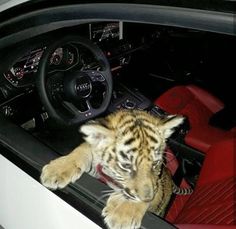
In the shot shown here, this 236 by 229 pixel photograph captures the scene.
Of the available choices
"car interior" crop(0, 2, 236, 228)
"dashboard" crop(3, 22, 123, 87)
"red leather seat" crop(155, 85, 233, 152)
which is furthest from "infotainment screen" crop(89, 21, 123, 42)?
"red leather seat" crop(155, 85, 233, 152)

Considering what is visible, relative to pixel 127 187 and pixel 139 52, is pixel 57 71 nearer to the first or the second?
pixel 127 187

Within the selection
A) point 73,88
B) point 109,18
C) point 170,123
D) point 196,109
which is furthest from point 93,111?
point 196,109

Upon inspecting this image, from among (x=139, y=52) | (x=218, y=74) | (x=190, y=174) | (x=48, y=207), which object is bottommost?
(x=218, y=74)

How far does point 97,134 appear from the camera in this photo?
1.85 metres

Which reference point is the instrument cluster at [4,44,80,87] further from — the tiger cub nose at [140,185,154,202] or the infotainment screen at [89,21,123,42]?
the tiger cub nose at [140,185,154,202]

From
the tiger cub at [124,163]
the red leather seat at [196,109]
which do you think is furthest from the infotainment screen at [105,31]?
the tiger cub at [124,163]

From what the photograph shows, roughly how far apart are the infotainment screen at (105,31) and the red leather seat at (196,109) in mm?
618

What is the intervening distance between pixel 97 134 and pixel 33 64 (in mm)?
740

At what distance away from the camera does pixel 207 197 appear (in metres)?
2.14

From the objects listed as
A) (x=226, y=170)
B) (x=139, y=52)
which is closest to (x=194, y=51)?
(x=139, y=52)

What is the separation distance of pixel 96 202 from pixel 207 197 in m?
0.76

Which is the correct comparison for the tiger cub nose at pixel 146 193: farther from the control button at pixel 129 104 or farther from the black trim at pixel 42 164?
the control button at pixel 129 104

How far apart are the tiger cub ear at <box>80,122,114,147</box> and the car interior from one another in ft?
0.51

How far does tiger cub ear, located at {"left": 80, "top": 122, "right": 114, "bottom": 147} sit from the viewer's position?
1740mm
